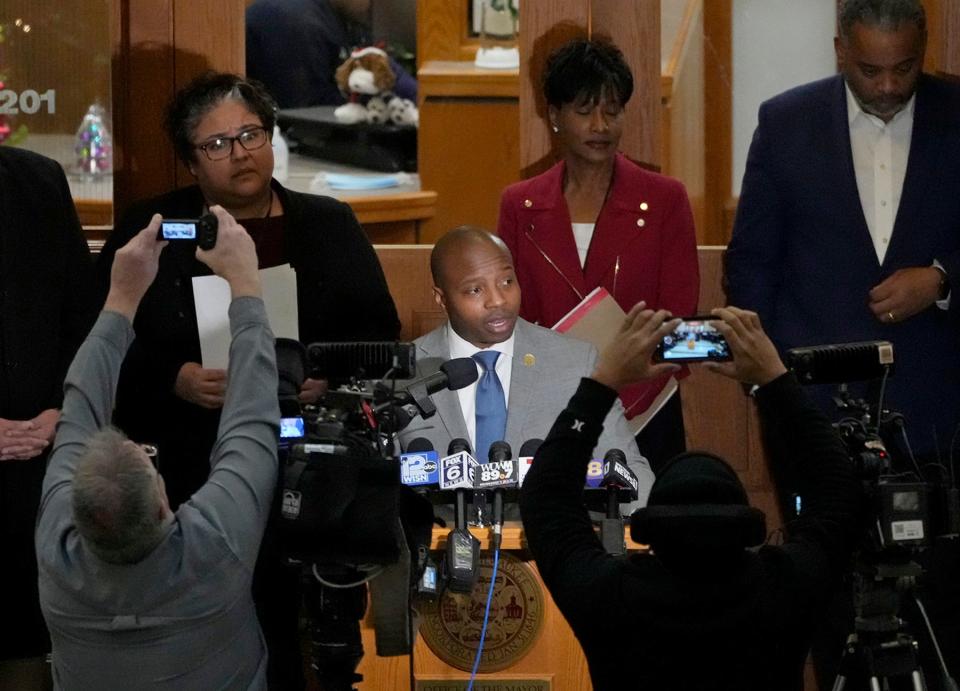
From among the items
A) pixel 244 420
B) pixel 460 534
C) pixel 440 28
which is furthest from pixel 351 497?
pixel 440 28

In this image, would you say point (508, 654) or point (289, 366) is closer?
point (289, 366)

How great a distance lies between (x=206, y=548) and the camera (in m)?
2.97

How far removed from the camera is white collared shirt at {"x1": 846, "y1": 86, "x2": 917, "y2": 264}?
4.48 m

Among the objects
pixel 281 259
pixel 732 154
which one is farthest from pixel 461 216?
pixel 281 259

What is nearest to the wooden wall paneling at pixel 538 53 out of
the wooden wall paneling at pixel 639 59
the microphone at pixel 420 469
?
the wooden wall paneling at pixel 639 59

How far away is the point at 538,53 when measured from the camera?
5160mm

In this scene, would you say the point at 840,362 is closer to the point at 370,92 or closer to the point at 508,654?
the point at 508,654

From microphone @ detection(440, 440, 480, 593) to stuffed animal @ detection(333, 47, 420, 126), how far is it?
3.06m

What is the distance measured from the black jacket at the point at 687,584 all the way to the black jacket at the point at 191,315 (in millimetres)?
1453

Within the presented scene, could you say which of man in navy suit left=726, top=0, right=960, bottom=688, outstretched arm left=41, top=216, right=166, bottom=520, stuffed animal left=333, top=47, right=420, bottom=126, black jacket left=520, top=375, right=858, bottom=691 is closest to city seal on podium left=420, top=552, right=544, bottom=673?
black jacket left=520, top=375, right=858, bottom=691

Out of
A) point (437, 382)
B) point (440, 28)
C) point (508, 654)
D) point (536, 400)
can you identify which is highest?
point (440, 28)

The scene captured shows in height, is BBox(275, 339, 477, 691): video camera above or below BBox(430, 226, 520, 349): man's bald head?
below

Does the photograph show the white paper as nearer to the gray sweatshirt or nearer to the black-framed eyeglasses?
the black-framed eyeglasses

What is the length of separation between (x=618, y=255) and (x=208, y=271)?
1078mm
